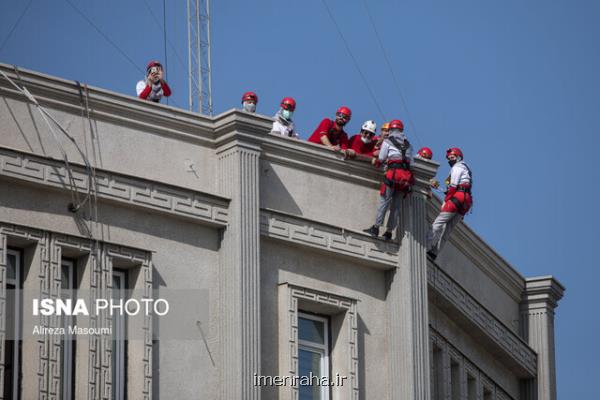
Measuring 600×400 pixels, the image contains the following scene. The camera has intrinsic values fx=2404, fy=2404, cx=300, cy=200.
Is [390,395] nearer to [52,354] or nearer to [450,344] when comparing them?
[450,344]

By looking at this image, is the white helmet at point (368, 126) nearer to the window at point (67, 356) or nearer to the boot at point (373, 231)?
the boot at point (373, 231)

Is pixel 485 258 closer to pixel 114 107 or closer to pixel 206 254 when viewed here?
pixel 206 254

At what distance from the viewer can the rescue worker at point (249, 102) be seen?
48.1m

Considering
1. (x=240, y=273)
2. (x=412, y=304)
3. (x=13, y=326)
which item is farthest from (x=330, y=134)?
(x=13, y=326)

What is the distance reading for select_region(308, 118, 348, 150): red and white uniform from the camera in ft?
157

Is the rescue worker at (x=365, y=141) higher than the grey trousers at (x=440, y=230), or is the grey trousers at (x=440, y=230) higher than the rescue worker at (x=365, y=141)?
the rescue worker at (x=365, y=141)

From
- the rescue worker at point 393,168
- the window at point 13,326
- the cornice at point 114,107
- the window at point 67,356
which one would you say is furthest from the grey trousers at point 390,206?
the window at point 13,326

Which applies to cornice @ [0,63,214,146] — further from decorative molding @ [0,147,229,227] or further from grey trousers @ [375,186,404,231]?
grey trousers @ [375,186,404,231]

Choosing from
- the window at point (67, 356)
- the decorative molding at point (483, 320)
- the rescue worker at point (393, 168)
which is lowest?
the window at point (67, 356)

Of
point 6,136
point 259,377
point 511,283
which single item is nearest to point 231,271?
point 259,377

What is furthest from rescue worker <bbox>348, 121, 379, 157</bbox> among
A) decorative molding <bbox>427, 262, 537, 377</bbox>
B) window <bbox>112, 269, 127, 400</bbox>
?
window <bbox>112, 269, 127, 400</bbox>

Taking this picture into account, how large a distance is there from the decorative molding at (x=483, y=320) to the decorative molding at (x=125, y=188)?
6373 mm

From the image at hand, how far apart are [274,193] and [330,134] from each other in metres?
2.67

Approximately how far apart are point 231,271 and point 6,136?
16.5 ft
